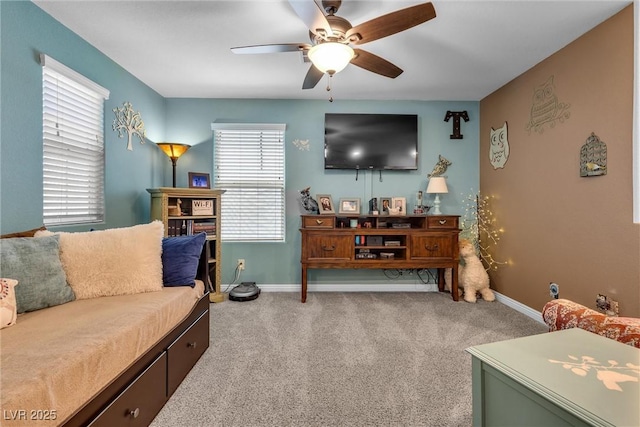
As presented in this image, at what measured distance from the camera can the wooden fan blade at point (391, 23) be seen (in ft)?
5.19

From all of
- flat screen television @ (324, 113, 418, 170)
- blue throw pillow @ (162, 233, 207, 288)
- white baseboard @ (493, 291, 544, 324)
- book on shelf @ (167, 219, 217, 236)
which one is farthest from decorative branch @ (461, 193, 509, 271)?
blue throw pillow @ (162, 233, 207, 288)

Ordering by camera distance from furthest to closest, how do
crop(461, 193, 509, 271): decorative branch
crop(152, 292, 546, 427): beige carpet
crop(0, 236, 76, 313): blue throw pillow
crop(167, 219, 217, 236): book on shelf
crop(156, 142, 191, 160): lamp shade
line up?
crop(461, 193, 509, 271): decorative branch, crop(156, 142, 191, 160): lamp shade, crop(167, 219, 217, 236): book on shelf, crop(152, 292, 546, 427): beige carpet, crop(0, 236, 76, 313): blue throw pillow

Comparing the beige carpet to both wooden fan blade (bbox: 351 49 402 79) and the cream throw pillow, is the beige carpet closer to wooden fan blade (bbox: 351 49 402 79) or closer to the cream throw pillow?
the cream throw pillow

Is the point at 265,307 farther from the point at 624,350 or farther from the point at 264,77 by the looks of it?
the point at 624,350

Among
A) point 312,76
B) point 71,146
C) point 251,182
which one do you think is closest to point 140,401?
point 71,146

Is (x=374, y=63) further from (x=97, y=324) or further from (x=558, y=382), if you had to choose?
(x=97, y=324)

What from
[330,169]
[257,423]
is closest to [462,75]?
[330,169]

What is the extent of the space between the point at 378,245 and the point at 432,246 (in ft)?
1.99

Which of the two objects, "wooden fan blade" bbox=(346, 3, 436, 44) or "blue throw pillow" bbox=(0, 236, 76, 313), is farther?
"wooden fan blade" bbox=(346, 3, 436, 44)

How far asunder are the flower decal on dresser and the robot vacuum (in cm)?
284

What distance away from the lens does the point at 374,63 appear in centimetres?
212

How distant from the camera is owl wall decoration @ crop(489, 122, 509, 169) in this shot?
10.7ft

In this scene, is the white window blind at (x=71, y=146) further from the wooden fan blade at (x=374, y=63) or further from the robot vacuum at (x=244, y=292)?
the wooden fan blade at (x=374, y=63)

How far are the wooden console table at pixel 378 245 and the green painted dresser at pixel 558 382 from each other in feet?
6.76
